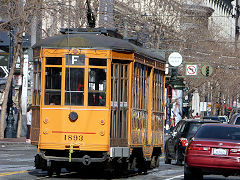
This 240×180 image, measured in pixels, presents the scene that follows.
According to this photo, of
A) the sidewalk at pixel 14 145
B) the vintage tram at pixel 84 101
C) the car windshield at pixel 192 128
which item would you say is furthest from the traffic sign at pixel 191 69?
the vintage tram at pixel 84 101

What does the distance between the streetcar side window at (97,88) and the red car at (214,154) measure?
2222mm

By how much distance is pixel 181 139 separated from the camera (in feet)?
77.6

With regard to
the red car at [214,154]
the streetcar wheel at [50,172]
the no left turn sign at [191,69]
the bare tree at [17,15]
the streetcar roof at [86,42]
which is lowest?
the streetcar wheel at [50,172]

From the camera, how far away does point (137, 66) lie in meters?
17.5

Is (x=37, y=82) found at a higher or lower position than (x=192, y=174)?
higher

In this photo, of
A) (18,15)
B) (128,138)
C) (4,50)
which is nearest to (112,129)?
(128,138)

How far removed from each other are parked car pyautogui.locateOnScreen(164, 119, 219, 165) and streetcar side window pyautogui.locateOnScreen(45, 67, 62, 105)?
25.8 ft

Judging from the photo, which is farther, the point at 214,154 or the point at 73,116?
the point at 73,116

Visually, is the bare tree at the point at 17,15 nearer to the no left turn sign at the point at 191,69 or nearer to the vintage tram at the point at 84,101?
the vintage tram at the point at 84,101

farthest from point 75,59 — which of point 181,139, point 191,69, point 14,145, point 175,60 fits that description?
point 191,69

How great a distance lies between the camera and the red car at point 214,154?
15742 millimetres

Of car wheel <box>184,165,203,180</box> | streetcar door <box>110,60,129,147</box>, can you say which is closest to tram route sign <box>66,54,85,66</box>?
streetcar door <box>110,60,129,147</box>

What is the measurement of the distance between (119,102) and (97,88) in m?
0.64

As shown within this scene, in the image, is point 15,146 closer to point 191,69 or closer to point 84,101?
point 84,101
